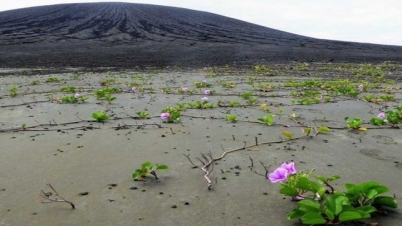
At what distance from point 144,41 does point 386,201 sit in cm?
2738

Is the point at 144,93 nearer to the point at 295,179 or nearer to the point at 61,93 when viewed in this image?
the point at 61,93

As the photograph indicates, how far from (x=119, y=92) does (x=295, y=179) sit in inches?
200

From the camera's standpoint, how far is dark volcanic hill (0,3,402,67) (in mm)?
19578

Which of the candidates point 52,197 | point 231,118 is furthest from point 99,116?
point 52,197

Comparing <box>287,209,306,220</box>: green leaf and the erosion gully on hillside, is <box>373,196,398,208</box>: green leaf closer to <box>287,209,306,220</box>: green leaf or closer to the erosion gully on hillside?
the erosion gully on hillside

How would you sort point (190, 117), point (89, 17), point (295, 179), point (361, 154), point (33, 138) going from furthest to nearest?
point (89, 17) → point (190, 117) → point (33, 138) → point (361, 154) → point (295, 179)

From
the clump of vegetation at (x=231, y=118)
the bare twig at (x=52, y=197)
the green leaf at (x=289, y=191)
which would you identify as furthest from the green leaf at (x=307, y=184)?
the clump of vegetation at (x=231, y=118)

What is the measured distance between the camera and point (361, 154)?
8.97 feet

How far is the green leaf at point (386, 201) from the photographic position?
1.66 meters

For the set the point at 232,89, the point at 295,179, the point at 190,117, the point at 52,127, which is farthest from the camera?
the point at 232,89

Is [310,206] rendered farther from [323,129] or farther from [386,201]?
[323,129]

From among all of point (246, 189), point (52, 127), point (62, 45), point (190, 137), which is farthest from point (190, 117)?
point (62, 45)

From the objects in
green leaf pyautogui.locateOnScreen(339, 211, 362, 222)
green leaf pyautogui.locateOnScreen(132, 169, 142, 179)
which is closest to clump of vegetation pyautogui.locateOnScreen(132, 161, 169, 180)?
green leaf pyautogui.locateOnScreen(132, 169, 142, 179)

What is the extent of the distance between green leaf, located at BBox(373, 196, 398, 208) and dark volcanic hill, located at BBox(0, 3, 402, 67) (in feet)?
49.3
